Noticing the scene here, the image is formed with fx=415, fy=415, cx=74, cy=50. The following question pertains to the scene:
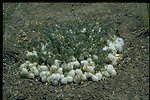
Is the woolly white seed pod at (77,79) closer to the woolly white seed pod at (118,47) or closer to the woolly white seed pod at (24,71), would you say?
the woolly white seed pod at (24,71)

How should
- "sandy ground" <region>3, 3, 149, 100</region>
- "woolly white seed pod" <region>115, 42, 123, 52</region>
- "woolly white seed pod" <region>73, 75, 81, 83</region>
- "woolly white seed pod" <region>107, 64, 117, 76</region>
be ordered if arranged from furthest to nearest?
1. "woolly white seed pod" <region>115, 42, 123, 52</region>
2. "woolly white seed pod" <region>107, 64, 117, 76</region>
3. "woolly white seed pod" <region>73, 75, 81, 83</region>
4. "sandy ground" <region>3, 3, 149, 100</region>

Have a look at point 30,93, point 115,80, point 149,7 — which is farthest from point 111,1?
point 30,93

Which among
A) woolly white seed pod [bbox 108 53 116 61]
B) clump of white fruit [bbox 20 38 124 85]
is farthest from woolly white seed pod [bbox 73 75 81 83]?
woolly white seed pod [bbox 108 53 116 61]

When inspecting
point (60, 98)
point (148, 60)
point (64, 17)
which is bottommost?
point (60, 98)

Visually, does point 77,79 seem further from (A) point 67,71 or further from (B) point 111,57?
(B) point 111,57

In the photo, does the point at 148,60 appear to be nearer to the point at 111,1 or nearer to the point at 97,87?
the point at 97,87

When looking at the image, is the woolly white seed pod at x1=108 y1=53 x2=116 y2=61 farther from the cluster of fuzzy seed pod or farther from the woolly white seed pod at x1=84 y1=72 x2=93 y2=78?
the woolly white seed pod at x1=84 y1=72 x2=93 y2=78

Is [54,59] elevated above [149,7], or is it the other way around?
[149,7]
